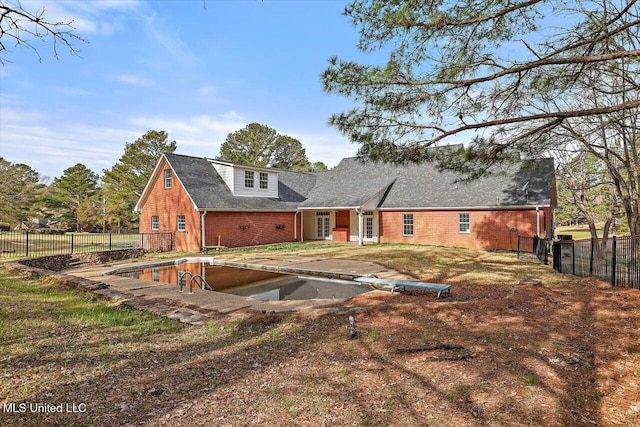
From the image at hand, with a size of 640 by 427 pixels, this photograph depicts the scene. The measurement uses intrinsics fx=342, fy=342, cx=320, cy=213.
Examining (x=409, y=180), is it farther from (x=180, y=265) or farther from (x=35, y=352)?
(x=35, y=352)

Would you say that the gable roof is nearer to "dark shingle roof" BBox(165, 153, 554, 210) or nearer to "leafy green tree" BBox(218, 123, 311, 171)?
"dark shingle roof" BBox(165, 153, 554, 210)

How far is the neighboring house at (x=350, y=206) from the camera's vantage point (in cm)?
1936

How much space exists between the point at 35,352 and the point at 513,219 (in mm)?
20325

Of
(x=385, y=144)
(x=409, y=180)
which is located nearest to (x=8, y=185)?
(x=409, y=180)

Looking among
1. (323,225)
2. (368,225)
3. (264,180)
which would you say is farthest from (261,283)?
(323,225)

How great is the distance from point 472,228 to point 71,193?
51.5 meters

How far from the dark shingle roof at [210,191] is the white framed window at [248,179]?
95cm

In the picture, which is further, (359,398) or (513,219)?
(513,219)

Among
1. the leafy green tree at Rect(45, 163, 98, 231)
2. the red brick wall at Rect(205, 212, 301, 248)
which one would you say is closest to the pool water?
the red brick wall at Rect(205, 212, 301, 248)

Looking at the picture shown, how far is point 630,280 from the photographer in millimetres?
8844

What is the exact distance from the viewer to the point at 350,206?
22.0m

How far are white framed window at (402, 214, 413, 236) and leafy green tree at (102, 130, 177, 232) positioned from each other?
33357mm

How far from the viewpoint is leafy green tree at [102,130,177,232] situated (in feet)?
136

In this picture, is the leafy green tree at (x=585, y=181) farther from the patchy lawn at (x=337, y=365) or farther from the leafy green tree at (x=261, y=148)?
the leafy green tree at (x=261, y=148)
